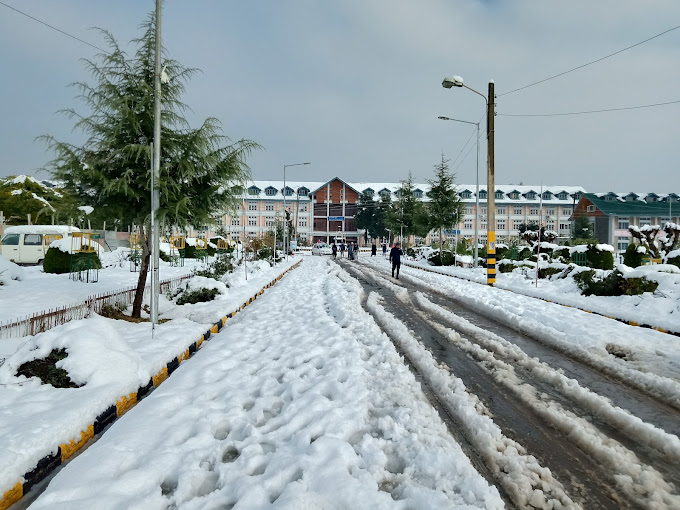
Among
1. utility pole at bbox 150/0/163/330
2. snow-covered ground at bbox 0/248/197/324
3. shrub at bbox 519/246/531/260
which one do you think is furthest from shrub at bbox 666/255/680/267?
snow-covered ground at bbox 0/248/197/324

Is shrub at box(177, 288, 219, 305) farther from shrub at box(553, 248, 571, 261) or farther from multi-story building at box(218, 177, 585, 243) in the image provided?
multi-story building at box(218, 177, 585, 243)

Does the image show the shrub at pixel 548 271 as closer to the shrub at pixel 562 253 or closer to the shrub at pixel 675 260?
the shrub at pixel 675 260

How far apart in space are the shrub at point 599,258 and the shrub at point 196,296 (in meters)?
15.5

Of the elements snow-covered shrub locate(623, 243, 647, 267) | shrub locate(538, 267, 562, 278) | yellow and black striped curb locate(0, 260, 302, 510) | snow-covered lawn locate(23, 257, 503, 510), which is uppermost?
snow-covered shrub locate(623, 243, 647, 267)

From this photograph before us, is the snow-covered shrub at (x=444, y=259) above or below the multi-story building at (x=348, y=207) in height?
below

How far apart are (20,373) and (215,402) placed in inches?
86.0

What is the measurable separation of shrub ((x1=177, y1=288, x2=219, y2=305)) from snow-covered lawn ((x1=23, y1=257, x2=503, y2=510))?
552 centimetres

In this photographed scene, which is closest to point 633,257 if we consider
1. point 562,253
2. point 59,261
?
point 562,253

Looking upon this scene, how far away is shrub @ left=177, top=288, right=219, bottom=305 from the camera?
35.7 ft

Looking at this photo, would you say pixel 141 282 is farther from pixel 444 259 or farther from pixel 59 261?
pixel 444 259

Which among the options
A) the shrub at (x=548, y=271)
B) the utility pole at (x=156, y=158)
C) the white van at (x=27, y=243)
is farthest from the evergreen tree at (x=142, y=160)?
the white van at (x=27, y=243)

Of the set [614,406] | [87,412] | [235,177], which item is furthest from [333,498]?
[235,177]

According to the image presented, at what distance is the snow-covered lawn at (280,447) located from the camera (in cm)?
268

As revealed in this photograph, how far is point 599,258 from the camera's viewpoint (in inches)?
691
